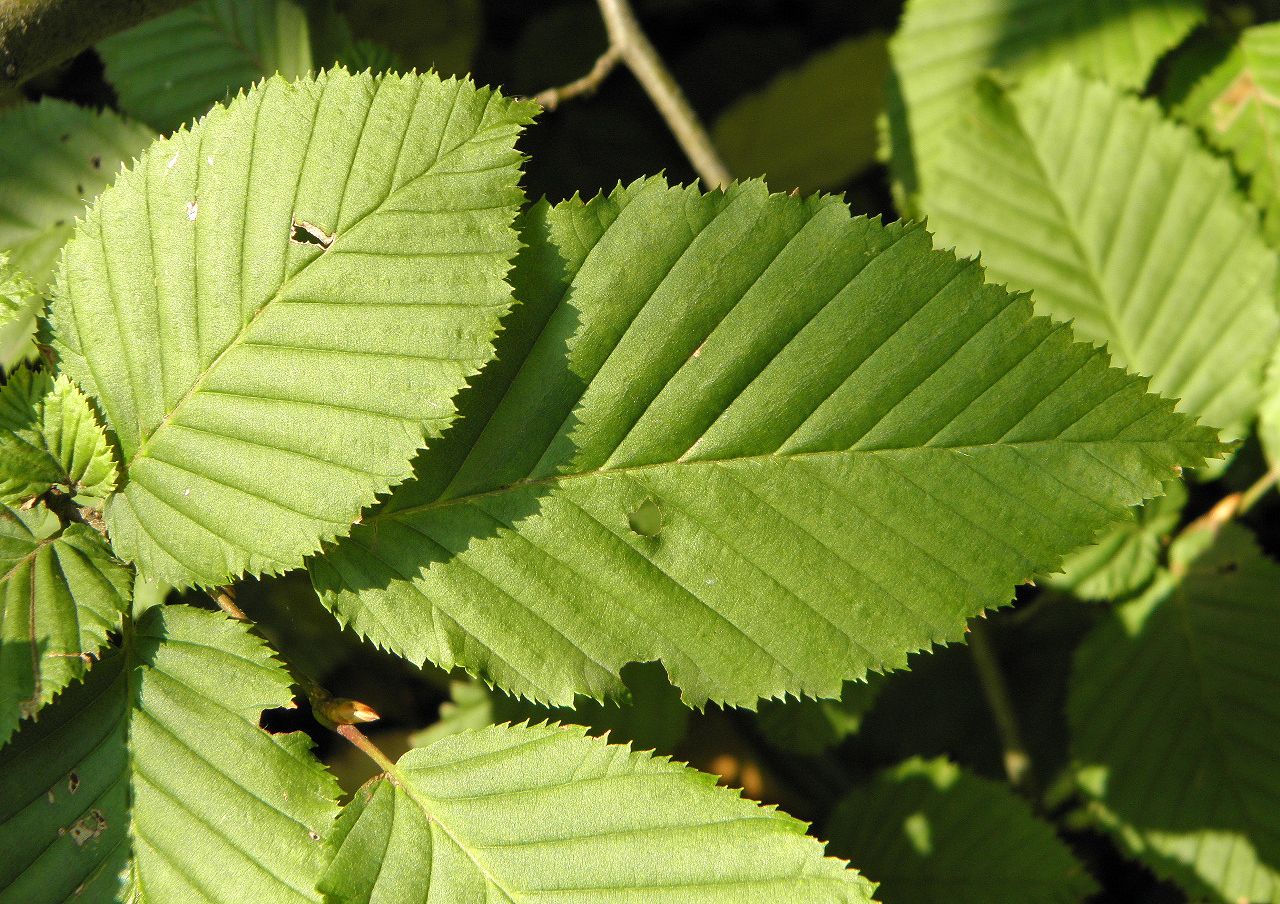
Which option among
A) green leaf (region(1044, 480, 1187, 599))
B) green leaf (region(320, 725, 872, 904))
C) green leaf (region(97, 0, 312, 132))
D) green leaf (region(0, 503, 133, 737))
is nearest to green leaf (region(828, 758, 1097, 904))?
green leaf (region(1044, 480, 1187, 599))

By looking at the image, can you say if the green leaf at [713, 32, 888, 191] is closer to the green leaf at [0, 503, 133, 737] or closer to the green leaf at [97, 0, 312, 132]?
the green leaf at [97, 0, 312, 132]

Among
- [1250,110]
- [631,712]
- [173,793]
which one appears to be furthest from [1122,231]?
[173,793]

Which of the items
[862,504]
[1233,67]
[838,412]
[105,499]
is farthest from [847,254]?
[1233,67]

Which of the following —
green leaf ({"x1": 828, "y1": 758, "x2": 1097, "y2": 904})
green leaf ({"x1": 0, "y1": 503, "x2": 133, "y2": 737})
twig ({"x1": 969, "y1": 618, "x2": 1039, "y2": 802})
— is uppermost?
green leaf ({"x1": 0, "y1": 503, "x2": 133, "y2": 737})

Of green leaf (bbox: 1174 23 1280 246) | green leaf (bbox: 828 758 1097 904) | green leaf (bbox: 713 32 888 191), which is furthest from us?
green leaf (bbox: 713 32 888 191)

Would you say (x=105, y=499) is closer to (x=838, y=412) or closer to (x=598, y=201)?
(x=598, y=201)
